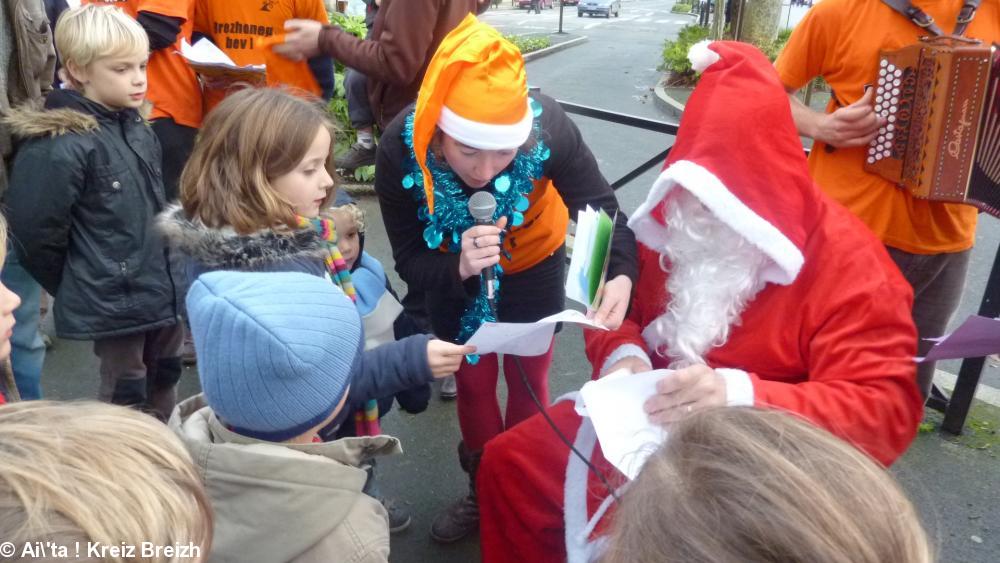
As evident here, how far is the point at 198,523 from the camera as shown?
3.25ft

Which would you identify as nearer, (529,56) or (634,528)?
(634,528)

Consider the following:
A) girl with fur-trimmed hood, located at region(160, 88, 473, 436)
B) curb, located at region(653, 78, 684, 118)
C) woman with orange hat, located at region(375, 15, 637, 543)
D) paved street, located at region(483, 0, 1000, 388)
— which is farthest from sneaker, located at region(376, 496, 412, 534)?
curb, located at region(653, 78, 684, 118)

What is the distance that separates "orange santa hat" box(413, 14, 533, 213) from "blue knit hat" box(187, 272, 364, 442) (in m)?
0.71

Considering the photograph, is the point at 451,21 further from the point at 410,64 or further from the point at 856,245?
the point at 856,245

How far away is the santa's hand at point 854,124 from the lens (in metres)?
2.49

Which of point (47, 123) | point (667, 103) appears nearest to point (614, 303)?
point (47, 123)

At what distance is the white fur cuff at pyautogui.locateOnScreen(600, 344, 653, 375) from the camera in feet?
6.56

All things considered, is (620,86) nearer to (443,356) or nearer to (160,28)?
(160,28)

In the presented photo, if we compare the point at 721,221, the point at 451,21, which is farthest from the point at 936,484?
the point at 451,21

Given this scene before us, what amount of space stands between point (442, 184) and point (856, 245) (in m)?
1.10

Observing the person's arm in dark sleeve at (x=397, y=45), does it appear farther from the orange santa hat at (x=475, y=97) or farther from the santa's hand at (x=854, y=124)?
the santa's hand at (x=854, y=124)

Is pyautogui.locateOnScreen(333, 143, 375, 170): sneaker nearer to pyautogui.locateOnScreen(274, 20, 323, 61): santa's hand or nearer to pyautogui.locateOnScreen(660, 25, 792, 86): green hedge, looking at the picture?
pyautogui.locateOnScreen(274, 20, 323, 61): santa's hand

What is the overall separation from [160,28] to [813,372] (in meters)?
2.81

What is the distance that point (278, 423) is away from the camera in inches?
54.0
